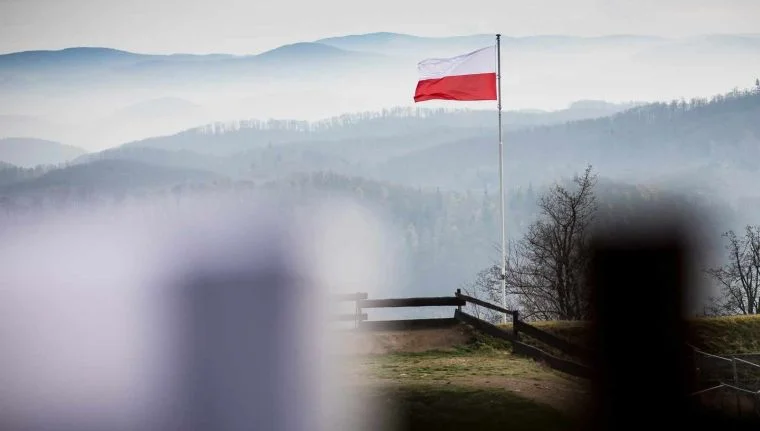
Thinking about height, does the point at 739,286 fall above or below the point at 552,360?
above

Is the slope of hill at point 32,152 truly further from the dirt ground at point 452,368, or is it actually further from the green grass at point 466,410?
the green grass at point 466,410

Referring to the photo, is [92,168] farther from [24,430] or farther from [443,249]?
[24,430]

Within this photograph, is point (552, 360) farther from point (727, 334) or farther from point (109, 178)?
point (109, 178)

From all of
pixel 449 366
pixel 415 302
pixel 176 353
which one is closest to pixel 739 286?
pixel 415 302

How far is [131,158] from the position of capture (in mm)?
180125

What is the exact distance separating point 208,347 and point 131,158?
166006mm

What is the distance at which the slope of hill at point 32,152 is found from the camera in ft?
470

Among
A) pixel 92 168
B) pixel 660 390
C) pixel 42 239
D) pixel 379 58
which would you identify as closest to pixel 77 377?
pixel 660 390

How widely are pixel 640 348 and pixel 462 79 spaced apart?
28.4 ft

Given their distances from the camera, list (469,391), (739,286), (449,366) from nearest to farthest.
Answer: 1. (469,391)
2. (449,366)
3. (739,286)

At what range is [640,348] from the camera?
25.6 meters

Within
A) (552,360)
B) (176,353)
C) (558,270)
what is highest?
(558,270)

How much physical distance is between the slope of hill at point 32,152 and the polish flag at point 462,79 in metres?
125

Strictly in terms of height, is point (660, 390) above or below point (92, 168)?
below
